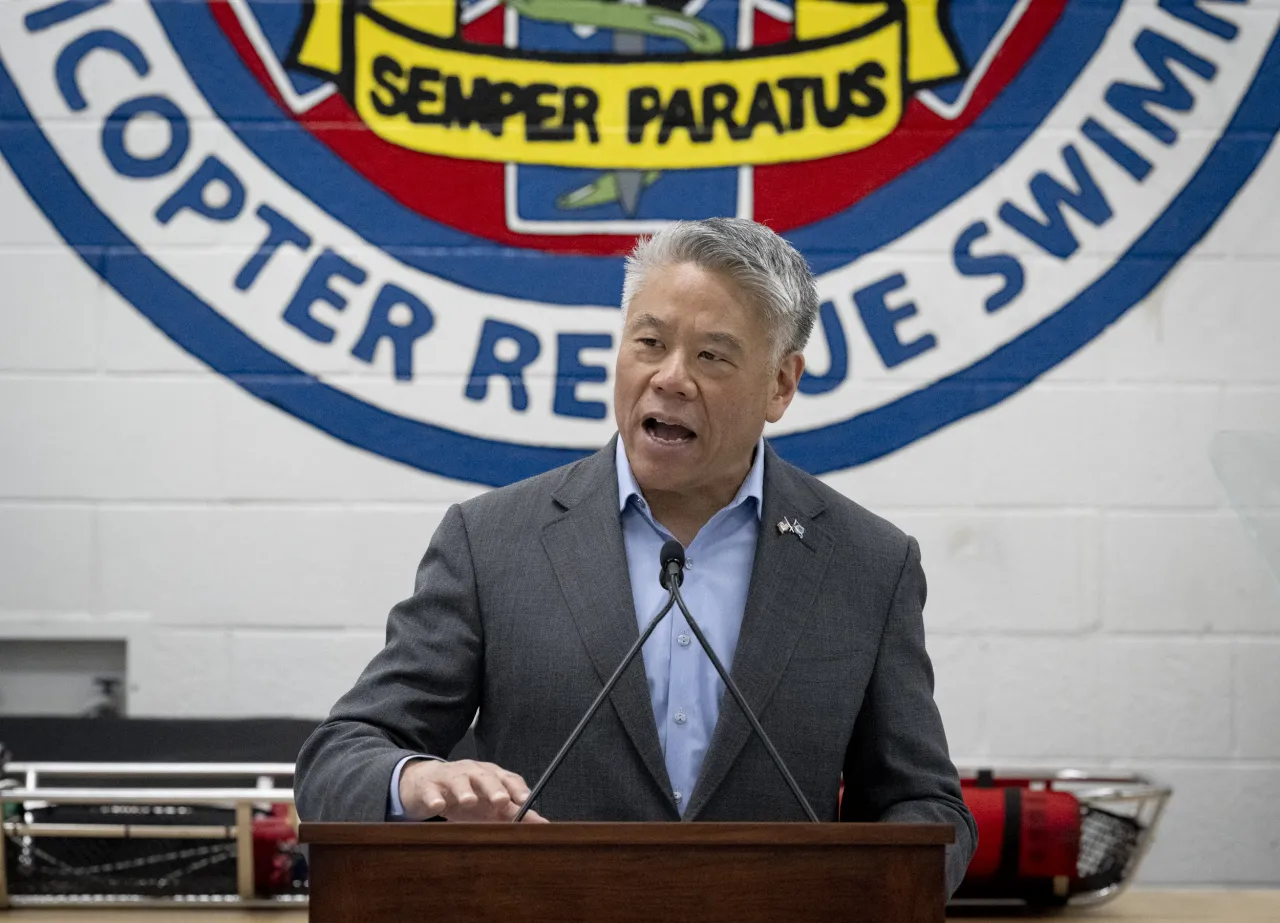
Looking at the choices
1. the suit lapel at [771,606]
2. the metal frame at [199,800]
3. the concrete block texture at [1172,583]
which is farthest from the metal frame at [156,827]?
the concrete block texture at [1172,583]

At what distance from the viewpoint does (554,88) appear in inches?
112

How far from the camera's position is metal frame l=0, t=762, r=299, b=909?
1974 mm

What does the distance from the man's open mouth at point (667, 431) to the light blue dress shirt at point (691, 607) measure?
8 cm

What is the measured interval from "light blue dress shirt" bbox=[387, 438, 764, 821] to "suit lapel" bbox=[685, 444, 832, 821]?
0.07 feet

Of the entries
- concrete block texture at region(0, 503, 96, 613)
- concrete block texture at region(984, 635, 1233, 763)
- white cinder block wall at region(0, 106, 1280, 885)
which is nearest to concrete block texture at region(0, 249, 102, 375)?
white cinder block wall at region(0, 106, 1280, 885)

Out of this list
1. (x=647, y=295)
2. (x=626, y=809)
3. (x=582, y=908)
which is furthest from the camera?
(x=647, y=295)

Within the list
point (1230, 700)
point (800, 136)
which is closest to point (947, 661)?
point (1230, 700)

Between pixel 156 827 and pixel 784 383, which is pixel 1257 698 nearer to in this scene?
pixel 784 383

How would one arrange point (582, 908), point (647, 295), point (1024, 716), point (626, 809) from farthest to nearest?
point (1024, 716) < point (647, 295) < point (626, 809) < point (582, 908)

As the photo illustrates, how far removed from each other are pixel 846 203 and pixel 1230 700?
1154 millimetres

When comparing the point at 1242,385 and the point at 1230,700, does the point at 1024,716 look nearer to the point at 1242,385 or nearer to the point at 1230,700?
the point at 1230,700

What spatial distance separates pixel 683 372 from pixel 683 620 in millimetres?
279

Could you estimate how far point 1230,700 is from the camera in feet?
9.26

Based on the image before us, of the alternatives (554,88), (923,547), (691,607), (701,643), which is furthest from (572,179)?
(701,643)
